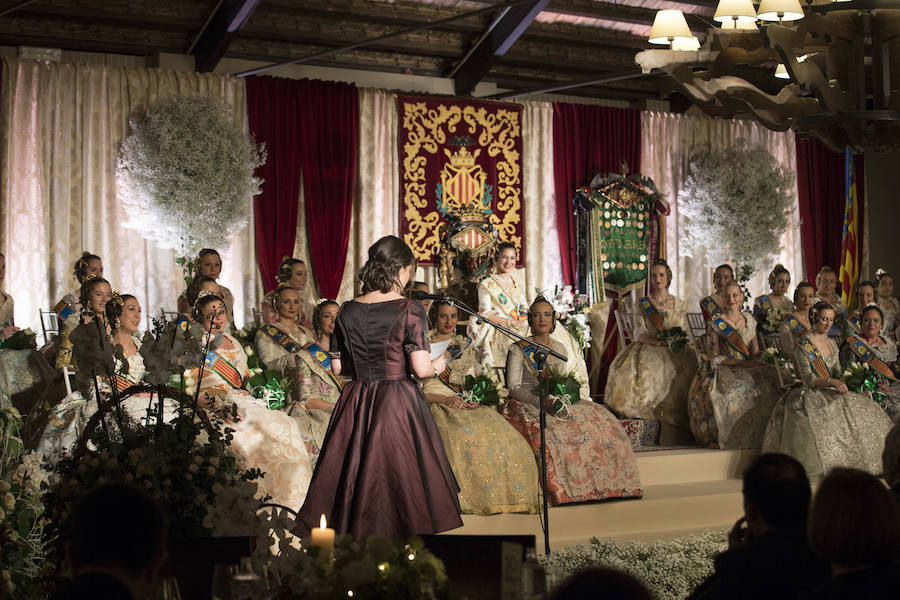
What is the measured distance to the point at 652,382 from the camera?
27.9 ft

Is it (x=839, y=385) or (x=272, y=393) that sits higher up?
(x=272, y=393)

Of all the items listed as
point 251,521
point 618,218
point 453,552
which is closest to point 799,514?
point 453,552

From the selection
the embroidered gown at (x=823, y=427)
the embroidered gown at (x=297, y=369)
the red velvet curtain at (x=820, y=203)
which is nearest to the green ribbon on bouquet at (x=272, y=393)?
the embroidered gown at (x=297, y=369)

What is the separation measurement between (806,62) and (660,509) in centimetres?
303

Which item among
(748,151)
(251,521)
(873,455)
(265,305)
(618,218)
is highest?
(748,151)

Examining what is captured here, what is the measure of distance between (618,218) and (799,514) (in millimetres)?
8527

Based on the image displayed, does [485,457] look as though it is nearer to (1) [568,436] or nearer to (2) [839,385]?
(1) [568,436]

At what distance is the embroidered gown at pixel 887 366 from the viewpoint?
7.98m

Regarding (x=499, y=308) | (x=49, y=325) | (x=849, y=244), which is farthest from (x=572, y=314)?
(x=849, y=244)

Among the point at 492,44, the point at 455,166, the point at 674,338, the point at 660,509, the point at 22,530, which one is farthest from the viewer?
the point at 455,166

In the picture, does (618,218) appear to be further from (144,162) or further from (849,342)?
(144,162)

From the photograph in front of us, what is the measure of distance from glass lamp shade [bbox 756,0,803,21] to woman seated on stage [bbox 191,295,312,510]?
3.03 metres

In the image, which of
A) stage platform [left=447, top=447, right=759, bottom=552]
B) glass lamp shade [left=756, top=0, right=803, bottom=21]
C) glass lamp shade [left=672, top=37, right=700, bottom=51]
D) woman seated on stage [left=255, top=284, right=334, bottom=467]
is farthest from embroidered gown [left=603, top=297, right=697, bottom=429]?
glass lamp shade [left=756, top=0, right=803, bottom=21]

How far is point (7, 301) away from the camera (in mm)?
7551
